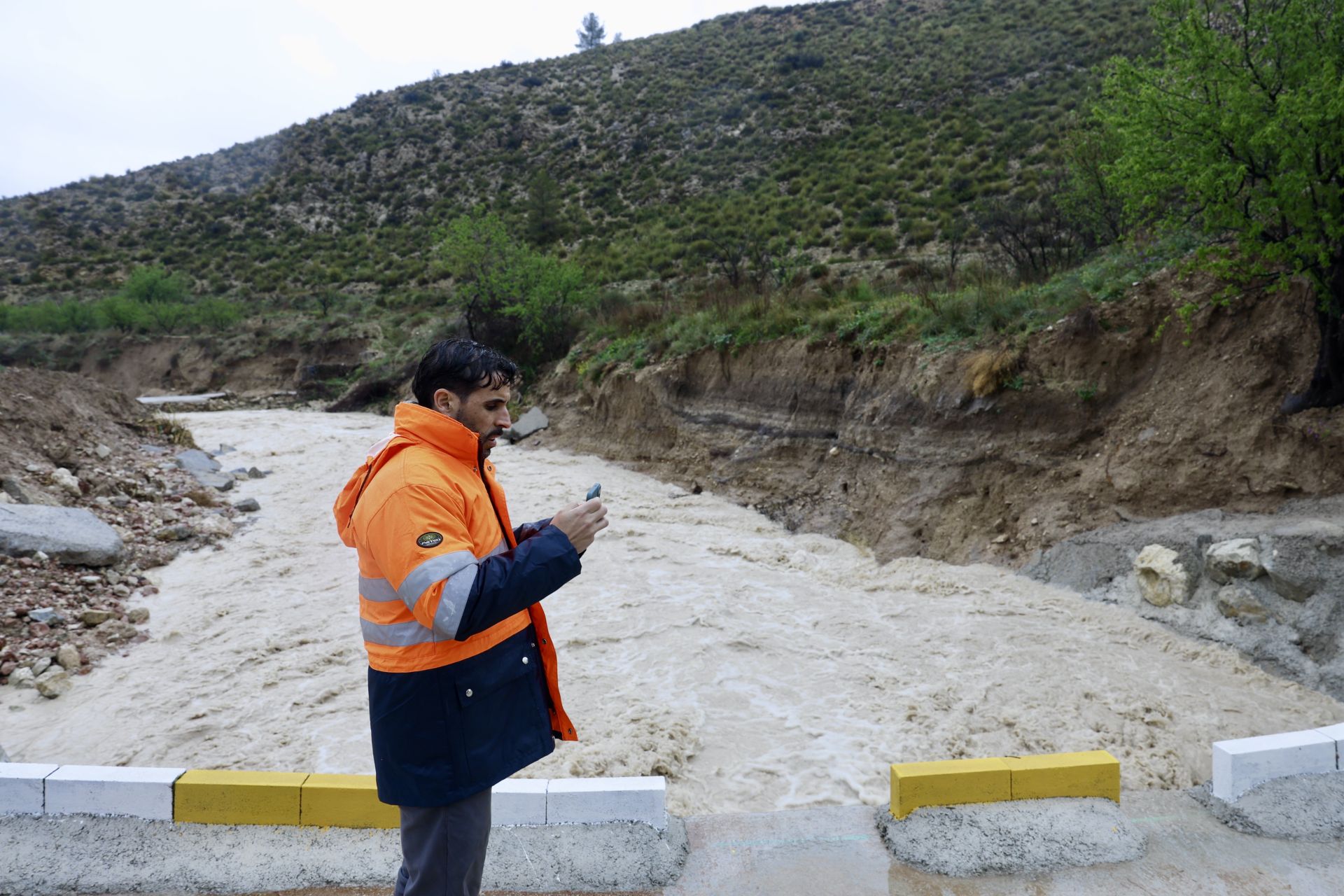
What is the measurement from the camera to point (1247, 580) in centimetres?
618

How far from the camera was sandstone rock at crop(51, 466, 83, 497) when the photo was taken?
10047mm

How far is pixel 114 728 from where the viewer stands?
220 inches

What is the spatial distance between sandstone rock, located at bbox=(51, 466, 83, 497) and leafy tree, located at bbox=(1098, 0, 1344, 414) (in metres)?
12.6

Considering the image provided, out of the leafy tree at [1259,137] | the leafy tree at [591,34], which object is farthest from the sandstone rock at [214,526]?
the leafy tree at [591,34]

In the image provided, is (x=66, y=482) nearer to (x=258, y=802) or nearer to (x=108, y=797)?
(x=108, y=797)

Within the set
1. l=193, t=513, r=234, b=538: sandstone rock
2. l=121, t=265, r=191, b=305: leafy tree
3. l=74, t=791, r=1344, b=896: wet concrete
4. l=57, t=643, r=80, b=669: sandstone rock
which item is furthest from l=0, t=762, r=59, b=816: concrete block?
l=121, t=265, r=191, b=305: leafy tree

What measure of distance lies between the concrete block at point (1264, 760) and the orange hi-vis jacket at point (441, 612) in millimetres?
3399

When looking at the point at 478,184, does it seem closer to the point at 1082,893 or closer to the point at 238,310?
the point at 238,310

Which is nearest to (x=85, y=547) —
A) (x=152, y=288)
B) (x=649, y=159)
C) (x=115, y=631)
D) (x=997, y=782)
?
(x=115, y=631)

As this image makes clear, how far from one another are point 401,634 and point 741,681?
4618 millimetres

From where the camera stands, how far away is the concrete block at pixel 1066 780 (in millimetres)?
3590

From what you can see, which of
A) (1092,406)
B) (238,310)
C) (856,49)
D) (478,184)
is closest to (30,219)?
(238,310)

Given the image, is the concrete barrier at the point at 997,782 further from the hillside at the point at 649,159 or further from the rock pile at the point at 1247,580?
the hillside at the point at 649,159

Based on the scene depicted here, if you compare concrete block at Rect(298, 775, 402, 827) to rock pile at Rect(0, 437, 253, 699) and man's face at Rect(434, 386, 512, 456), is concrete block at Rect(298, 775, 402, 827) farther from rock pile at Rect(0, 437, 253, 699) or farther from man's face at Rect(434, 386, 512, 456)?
rock pile at Rect(0, 437, 253, 699)
